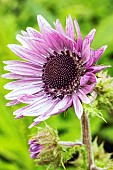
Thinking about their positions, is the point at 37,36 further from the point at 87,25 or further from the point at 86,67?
the point at 87,25

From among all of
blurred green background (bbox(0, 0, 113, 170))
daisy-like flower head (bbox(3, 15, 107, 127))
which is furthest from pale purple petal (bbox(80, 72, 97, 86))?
blurred green background (bbox(0, 0, 113, 170))

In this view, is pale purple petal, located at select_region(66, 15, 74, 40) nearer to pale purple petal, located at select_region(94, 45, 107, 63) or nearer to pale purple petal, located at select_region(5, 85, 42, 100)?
pale purple petal, located at select_region(94, 45, 107, 63)

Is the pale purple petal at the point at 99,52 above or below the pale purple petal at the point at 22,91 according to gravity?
above

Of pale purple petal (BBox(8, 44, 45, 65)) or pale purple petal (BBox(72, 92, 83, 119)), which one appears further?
pale purple petal (BBox(8, 44, 45, 65))

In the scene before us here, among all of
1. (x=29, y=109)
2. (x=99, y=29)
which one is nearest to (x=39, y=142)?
(x=29, y=109)

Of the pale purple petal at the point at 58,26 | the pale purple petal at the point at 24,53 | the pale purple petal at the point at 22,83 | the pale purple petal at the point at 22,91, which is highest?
the pale purple petal at the point at 58,26

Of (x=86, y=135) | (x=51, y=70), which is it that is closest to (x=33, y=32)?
(x=51, y=70)

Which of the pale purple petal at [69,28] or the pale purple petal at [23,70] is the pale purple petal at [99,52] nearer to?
the pale purple petal at [69,28]

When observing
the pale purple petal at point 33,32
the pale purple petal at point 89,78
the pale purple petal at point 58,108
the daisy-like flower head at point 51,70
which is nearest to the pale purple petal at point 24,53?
the daisy-like flower head at point 51,70
